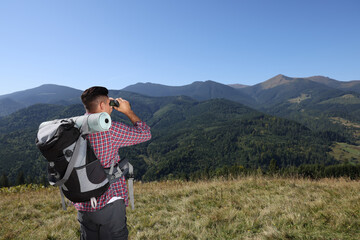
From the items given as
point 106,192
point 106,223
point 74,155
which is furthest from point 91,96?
point 106,223

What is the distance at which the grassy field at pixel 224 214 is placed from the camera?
437cm

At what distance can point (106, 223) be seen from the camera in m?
2.51

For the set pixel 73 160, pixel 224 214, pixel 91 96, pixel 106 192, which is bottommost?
pixel 224 214

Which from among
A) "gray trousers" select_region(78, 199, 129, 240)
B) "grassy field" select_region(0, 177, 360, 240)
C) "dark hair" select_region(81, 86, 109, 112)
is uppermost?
"dark hair" select_region(81, 86, 109, 112)

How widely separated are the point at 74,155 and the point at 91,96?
84 centimetres

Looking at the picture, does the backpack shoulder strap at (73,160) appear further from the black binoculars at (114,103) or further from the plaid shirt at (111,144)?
the black binoculars at (114,103)

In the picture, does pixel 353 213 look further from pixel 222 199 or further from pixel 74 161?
pixel 74 161

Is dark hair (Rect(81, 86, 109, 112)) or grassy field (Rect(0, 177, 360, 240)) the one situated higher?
dark hair (Rect(81, 86, 109, 112))

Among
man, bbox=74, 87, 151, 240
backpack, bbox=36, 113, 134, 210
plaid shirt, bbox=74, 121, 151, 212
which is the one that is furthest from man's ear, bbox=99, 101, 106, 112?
backpack, bbox=36, 113, 134, 210

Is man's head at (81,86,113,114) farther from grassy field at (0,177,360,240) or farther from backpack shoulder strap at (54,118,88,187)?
grassy field at (0,177,360,240)

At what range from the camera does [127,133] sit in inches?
106

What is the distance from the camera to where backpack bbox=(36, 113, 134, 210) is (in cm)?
208

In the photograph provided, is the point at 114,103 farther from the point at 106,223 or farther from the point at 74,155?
the point at 106,223

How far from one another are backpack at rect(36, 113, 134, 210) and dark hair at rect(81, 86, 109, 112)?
1.07 ft
